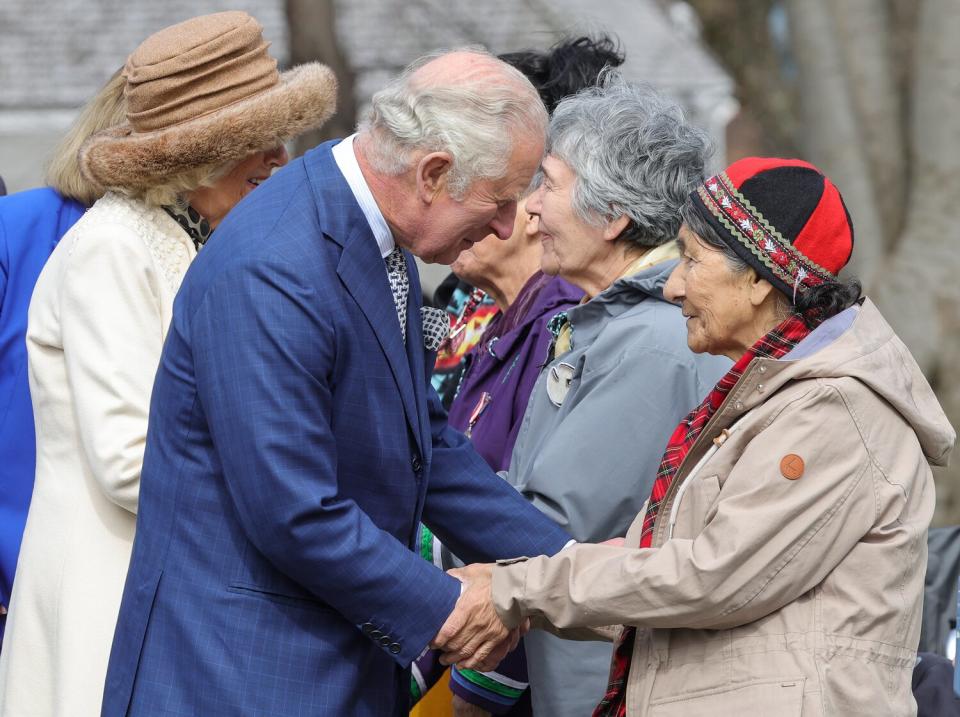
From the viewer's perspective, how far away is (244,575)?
2.68 meters

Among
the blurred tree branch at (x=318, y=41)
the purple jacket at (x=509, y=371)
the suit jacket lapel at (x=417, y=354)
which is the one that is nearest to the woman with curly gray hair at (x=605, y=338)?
the purple jacket at (x=509, y=371)

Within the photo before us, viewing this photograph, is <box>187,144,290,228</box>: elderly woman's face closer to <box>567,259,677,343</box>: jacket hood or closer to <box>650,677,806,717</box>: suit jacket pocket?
<box>567,259,677,343</box>: jacket hood

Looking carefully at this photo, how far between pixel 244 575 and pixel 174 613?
16 centimetres

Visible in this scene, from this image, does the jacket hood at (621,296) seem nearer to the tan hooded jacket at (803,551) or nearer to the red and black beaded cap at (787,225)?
the red and black beaded cap at (787,225)

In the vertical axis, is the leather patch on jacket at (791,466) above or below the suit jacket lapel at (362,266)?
below

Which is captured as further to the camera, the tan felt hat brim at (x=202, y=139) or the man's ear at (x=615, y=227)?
the man's ear at (x=615, y=227)

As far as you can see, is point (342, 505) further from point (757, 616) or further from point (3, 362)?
point (3, 362)

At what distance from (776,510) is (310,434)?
898 millimetres

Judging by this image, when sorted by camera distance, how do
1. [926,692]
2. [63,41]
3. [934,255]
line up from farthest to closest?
[63,41]
[934,255]
[926,692]

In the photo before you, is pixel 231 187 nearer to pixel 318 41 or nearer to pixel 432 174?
pixel 432 174

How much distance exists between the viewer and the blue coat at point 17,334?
11.1 feet

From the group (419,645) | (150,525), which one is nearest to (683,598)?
(419,645)

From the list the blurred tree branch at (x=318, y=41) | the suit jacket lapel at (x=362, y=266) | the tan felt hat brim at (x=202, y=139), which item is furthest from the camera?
the blurred tree branch at (x=318, y=41)

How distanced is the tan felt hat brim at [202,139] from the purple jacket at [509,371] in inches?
35.9
